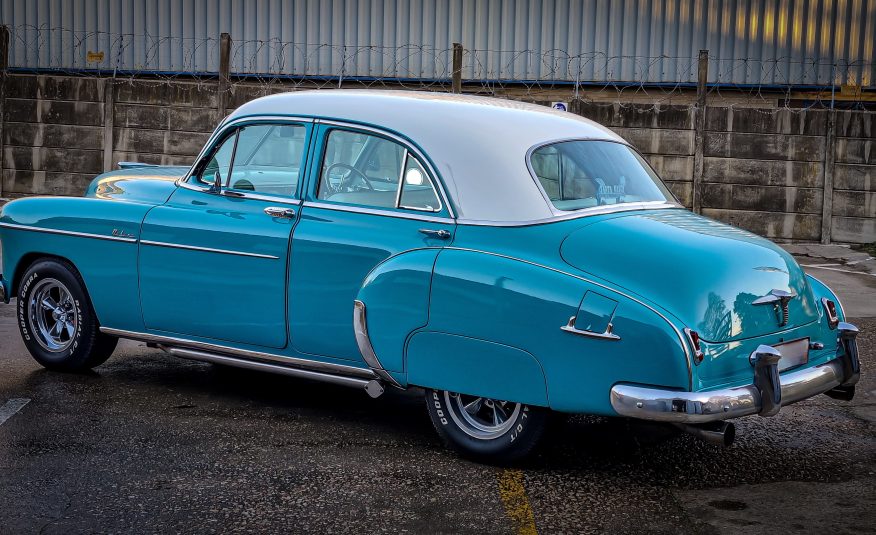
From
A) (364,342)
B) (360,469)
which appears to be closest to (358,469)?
(360,469)

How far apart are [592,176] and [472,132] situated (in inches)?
25.4

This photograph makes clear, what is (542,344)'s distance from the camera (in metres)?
5.02

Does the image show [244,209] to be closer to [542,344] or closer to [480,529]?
[542,344]

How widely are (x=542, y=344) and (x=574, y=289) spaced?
28 centimetres

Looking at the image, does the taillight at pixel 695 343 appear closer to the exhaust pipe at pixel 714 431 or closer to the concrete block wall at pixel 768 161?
the exhaust pipe at pixel 714 431

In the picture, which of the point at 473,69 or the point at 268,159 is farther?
the point at 473,69

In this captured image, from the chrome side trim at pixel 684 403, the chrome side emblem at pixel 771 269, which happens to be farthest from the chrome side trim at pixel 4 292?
the chrome side emblem at pixel 771 269

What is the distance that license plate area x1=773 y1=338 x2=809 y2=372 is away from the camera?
5.35m

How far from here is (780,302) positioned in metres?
5.30

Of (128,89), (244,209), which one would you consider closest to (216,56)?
(128,89)

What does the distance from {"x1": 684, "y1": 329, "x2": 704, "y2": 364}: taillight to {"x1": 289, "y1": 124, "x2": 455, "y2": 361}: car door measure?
4.22 feet

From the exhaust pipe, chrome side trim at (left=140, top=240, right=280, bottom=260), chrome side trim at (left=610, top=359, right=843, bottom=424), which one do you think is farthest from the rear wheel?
the exhaust pipe

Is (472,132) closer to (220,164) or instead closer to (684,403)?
(220,164)

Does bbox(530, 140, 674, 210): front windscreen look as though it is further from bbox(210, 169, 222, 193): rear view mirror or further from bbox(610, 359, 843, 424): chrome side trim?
bbox(210, 169, 222, 193): rear view mirror
